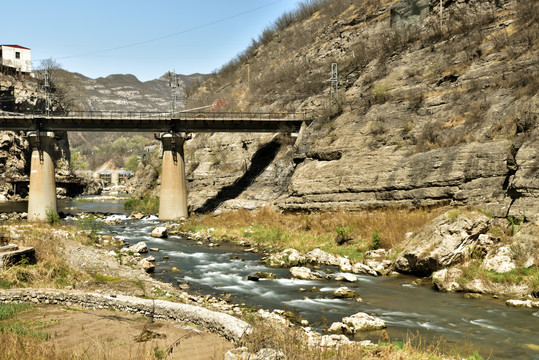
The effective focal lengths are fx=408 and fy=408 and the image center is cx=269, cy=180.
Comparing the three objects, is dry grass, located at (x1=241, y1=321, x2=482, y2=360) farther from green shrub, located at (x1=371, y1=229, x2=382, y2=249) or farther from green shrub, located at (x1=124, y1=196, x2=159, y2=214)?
green shrub, located at (x1=124, y1=196, x2=159, y2=214)

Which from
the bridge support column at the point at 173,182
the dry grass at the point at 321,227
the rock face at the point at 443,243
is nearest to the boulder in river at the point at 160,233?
the dry grass at the point at 321,227

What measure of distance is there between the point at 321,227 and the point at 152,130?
1100 inches

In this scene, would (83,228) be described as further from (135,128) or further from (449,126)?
(449,126)

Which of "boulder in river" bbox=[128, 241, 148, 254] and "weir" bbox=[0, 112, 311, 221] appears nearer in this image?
"boulder in river" bbox=[128, 241, 148, 254]

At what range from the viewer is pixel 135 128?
161ft

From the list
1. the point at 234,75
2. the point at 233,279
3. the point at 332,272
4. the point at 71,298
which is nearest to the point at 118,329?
the point at 71,298

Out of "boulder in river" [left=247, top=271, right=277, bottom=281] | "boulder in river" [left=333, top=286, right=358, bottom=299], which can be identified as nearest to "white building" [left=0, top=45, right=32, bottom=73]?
"boulder in river" [left=247, top=271, right=277, bottom=281]

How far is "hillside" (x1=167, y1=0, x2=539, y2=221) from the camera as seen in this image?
23531mm

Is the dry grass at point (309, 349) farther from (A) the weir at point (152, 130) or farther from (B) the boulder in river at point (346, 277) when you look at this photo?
(A) the weir at point (152, 130)

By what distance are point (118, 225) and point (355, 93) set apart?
29.1 m

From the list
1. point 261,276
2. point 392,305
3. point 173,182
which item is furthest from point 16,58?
point 392,305

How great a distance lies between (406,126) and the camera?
1288 inches

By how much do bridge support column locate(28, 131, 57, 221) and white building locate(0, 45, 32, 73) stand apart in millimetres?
69486

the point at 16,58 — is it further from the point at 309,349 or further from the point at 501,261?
the point at 309,349
